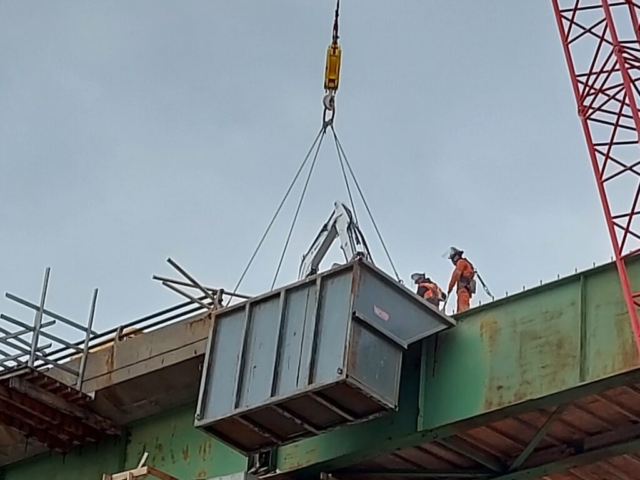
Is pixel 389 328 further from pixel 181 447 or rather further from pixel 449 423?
pixel 181 447

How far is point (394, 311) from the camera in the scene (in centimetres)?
2227

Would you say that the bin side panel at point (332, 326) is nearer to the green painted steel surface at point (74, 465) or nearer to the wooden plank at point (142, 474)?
the wooden plank at point (142, 474)

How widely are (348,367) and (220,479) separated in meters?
3.62

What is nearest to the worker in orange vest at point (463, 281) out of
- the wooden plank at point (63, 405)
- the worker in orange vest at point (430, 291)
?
the worker in orange vest at point (430, 291)

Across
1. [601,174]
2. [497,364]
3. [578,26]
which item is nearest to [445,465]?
[497,364]

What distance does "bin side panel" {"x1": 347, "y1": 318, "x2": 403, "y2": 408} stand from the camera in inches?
841

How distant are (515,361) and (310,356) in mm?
3096

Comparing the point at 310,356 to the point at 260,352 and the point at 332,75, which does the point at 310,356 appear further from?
the point at 332,75

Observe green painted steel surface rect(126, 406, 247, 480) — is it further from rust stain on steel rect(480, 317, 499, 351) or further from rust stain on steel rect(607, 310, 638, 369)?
rust stain on steel rect(607, 310, 638, 369)

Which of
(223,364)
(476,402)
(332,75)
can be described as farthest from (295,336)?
(332,75)

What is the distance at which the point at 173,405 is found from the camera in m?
25.8

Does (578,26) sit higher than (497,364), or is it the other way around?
(578,26)

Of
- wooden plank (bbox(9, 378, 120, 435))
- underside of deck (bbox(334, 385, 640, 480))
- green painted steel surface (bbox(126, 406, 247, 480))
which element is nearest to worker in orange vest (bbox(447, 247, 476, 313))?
underside of deck (bbox(334, 385, 640, 480))

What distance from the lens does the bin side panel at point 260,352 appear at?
73.2 ft
